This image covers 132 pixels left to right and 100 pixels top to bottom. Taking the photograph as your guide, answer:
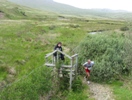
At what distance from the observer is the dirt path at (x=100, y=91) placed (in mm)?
25153

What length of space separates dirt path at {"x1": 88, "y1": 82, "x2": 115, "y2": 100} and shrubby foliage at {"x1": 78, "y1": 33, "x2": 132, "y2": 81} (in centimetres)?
139

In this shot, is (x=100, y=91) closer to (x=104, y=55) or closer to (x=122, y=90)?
(x=122, y=90)

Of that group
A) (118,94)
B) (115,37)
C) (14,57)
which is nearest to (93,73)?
(118,94)

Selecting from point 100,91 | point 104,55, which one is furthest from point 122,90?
point 104,55

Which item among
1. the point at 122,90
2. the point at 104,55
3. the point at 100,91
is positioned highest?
the point at 104,55

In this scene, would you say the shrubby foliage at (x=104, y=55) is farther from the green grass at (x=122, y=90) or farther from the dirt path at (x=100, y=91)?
the green grass at (x=122, y=90)

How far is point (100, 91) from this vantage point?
26.6 metres

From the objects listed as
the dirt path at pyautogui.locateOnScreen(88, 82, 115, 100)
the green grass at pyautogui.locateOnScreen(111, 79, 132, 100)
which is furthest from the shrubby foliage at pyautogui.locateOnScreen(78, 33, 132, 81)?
the green grass at pyautogui.locateOnScreen(111, 79, 132, 100)

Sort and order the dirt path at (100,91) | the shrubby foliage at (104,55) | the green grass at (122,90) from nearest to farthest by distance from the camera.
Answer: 1. the green grass at (122,90)
2. the dirt path at (100,91)
3. the shrubby foliage at (104,55)

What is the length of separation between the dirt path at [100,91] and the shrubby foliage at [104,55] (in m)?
1.39

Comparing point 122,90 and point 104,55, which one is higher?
point 104,55

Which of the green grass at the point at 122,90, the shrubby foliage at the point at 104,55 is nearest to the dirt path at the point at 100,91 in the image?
the green grass at the point at 122,90

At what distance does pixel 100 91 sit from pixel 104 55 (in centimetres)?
577

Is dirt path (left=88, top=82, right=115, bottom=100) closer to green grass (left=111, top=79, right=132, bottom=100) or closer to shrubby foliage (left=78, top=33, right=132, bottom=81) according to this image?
green grass (left=111, top=79, right=132, bottom=100)
